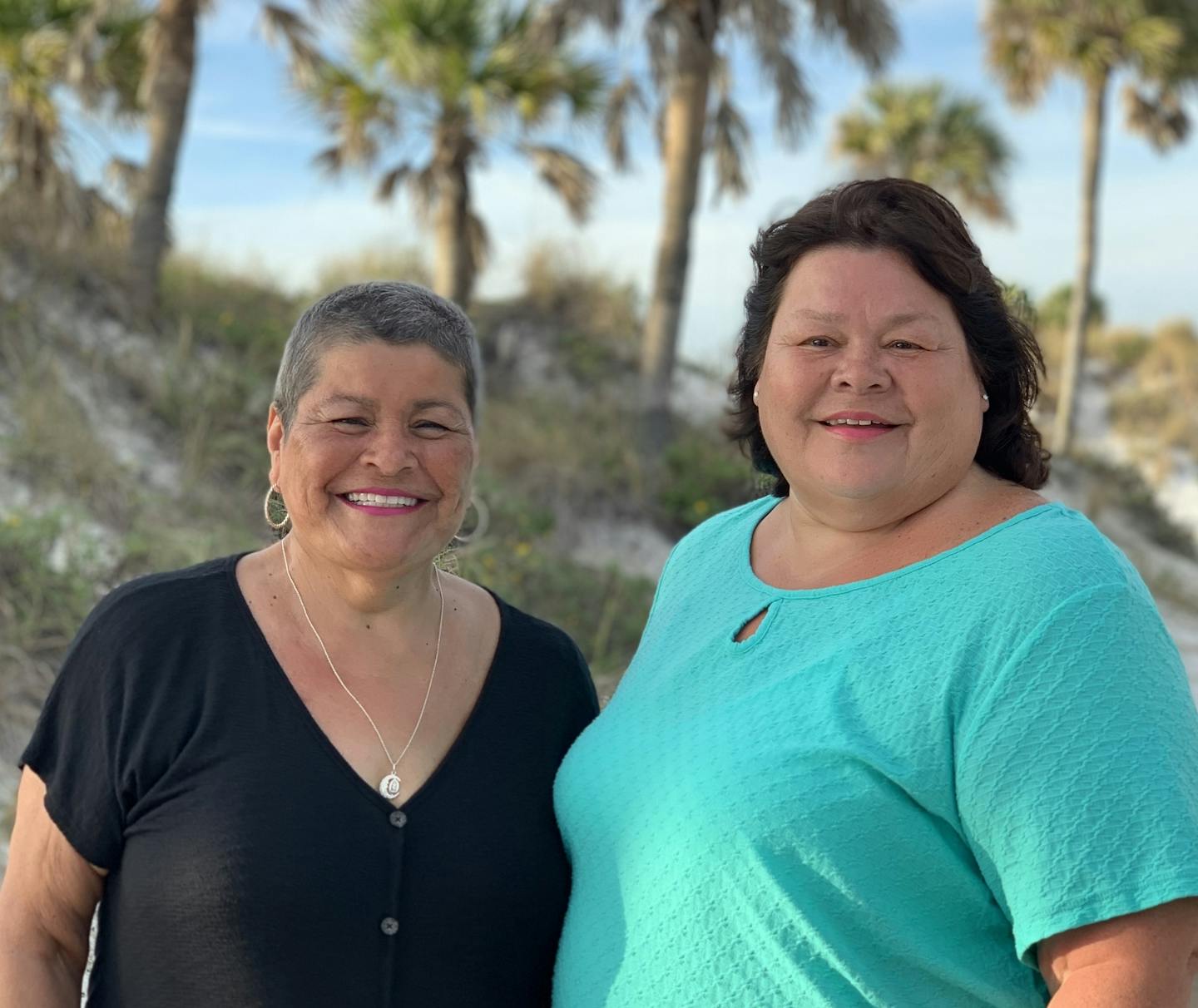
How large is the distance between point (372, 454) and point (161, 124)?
11.1m

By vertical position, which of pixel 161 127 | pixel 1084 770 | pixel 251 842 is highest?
pixel 161 127

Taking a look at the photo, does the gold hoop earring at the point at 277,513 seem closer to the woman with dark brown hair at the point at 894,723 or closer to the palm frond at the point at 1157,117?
the woman with dark brown hair at the point at 894,723

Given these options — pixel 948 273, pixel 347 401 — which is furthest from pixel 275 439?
pixel 948 273

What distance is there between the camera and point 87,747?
2164 millimetres

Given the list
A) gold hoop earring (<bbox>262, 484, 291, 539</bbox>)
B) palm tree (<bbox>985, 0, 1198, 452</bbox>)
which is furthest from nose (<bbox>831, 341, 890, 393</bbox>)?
palm tree (<bbox>985, 0, 1198, 452</bbox>)

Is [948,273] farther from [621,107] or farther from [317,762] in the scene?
[621,107]

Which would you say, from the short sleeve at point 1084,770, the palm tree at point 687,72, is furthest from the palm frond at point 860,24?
the short sleeve at point 1084,770

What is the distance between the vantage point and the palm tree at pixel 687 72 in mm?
12548

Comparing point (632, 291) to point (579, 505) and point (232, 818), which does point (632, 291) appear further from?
point (232, 818)

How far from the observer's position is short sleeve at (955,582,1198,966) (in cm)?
159

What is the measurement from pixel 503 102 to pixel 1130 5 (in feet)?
35.8

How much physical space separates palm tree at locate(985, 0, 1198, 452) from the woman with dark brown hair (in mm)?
17439

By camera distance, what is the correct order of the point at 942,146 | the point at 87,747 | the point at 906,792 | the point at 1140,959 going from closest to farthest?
1. the point at 1140,959
2. the point at 906,792
3. the point at 87,747
4. the point at 942,146

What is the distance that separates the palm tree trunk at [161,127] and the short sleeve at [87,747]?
10528 mm
